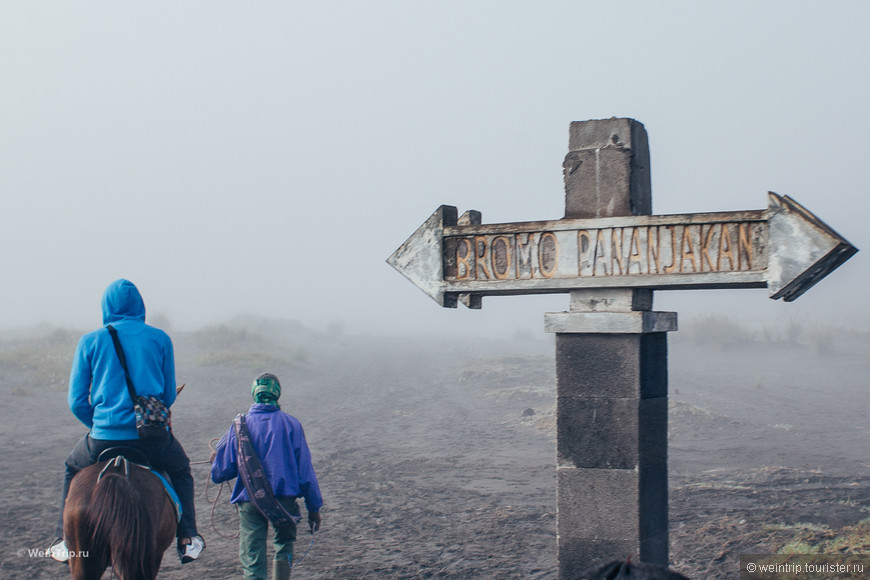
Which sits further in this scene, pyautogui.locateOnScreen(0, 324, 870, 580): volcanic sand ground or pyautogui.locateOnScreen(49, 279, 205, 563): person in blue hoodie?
pyautogui.locateOnScreen(0, 324, 870, 580): volcanic sand ground

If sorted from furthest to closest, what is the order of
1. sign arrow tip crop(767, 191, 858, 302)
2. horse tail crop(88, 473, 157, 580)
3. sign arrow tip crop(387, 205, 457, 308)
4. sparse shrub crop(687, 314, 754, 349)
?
sparse shrub crop(687, 314, 754, 349)
sign arrow tip crop(387, 205, 457, 308)
horse tail crop(88, 473, 157, 580)
sign arrow tip crop(767, 191, 858, 302)

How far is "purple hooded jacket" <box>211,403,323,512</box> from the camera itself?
5090 millimetres

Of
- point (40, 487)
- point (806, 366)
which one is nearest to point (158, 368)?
point (40, 487)

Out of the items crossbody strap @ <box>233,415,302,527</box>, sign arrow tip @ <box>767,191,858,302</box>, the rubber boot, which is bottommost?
the rubber boot

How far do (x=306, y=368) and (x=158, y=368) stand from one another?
70.6ft

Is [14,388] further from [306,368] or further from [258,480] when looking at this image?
[258,480]

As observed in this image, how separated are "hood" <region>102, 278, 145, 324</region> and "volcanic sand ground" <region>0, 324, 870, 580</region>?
8.98 feet

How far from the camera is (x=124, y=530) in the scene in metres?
4.46

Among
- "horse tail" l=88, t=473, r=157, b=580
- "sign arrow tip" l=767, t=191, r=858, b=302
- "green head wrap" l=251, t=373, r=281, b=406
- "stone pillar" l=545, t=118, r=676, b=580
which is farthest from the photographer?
"green head wrap" l=251, t=373, r=281, b=406

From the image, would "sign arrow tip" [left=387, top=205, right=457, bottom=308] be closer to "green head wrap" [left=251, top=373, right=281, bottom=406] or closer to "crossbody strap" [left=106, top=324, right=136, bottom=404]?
"green head wrap" [left=251, top=373, right=281, bottom=406]

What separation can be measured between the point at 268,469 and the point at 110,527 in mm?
1017

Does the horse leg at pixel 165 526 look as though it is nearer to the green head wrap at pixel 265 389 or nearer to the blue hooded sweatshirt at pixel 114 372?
the blue hooded sweatshirt at pixel 114 372

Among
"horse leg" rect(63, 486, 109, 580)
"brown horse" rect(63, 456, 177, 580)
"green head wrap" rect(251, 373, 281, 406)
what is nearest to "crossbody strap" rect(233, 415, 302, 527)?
"green head wrap" rect(251, 373, 281, 406)

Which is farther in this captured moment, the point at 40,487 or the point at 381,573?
the point at 40,487
